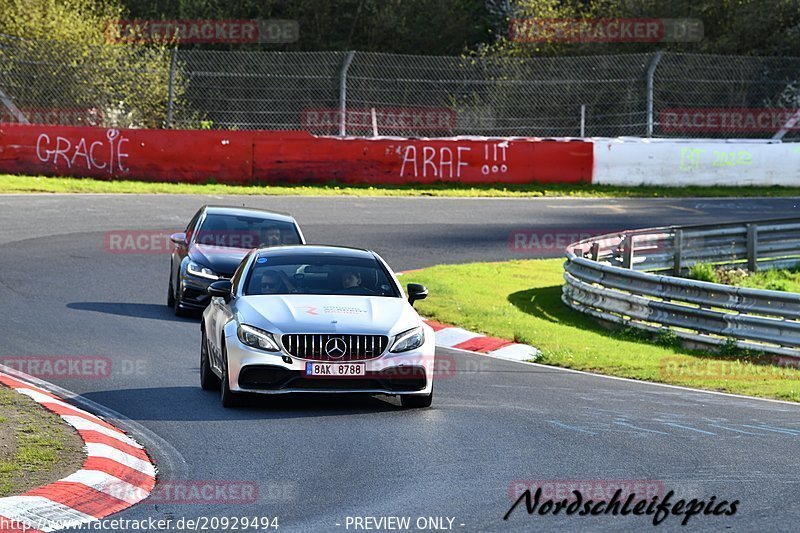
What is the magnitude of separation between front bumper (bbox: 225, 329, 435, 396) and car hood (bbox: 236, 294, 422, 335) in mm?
236

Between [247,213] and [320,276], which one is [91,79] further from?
[320,276]

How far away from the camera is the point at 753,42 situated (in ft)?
146

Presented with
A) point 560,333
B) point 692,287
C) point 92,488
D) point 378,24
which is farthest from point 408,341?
point 378,24

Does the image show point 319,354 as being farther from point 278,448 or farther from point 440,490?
point 440,490

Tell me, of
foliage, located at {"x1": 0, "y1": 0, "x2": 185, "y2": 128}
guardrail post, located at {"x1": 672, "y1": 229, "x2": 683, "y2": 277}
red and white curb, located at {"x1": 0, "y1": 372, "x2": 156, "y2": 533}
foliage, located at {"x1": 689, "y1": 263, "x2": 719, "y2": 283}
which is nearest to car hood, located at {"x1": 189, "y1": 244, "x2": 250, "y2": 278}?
red and white curb, located at {"x1": 0, "y1": 372, "x2": 156, "y2": 533}

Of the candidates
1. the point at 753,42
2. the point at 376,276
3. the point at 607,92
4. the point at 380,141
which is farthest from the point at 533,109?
the point at 376,276

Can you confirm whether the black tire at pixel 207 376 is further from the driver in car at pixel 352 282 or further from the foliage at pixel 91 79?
the foliage at pixel 91 79

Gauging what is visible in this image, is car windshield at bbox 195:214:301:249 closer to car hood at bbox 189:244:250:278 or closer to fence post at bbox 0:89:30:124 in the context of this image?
car hood at bbox 189:244:250:278

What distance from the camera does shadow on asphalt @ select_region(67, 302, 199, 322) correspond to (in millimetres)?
16797

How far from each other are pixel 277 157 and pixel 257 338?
20373 mm

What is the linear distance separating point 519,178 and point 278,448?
23.6 m

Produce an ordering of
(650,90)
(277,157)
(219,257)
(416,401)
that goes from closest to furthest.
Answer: (416,401) → (219,257) → (277,157) → (650,90)

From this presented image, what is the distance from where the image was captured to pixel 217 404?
Result: 1115cm

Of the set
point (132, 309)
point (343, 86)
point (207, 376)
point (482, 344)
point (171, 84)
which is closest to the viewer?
point (207, 376)
